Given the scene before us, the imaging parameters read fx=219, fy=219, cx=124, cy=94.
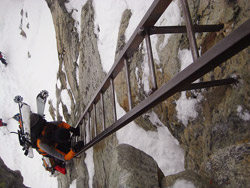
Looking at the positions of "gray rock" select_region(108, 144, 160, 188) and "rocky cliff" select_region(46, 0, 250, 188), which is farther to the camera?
"gray rock" select_region(108, 144, 160, 188)

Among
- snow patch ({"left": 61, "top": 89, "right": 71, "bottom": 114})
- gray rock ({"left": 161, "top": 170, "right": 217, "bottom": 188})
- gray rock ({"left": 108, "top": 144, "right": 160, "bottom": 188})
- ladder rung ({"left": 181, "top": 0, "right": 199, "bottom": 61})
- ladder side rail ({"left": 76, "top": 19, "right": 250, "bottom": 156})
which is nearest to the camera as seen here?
ladder side rail ({"left": 76, "top": 19, "right": 250, "bottom": 156})

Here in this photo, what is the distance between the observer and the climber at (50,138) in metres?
4.51

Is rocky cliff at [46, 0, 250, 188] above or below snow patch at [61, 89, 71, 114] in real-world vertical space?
below

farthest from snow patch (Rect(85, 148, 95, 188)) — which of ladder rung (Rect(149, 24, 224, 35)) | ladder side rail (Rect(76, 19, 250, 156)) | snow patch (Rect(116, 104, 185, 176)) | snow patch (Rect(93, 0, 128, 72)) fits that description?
ladder rung (Rect(149, 24, 224, 35))

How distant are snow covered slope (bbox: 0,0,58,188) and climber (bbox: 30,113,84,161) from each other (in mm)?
4369

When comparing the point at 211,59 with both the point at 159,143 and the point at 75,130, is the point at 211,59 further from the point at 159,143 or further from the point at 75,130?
the point at 75,130

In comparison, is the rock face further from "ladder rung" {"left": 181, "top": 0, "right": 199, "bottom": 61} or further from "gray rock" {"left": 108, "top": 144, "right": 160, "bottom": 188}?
"ladder rung" {"left": 181, "top": 0, "right": 199, "bottom": 61}

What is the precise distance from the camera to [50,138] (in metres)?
4.79

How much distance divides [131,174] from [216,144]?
3.41 ft

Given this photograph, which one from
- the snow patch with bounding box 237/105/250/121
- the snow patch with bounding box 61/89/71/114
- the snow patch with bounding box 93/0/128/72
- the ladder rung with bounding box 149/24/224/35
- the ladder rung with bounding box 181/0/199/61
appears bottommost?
the snow patch with bounding box 237/105/250/121

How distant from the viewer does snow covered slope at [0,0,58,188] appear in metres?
10.4

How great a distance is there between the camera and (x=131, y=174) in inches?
103

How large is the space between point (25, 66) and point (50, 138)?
8737mm

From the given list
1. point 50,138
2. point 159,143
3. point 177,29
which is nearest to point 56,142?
point 50,138
